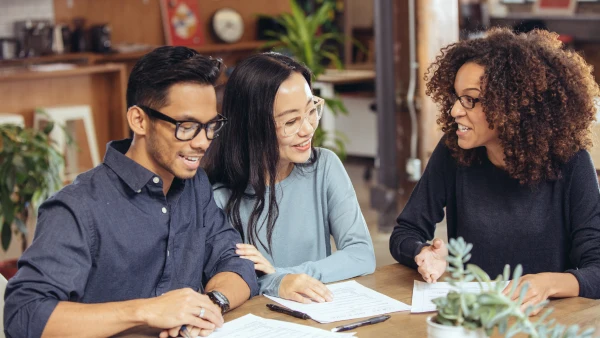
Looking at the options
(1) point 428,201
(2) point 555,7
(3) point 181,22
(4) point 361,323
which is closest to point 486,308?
(4) point 361,323

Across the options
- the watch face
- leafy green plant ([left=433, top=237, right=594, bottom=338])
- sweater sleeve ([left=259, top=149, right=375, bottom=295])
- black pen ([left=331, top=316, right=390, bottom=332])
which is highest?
the watch face

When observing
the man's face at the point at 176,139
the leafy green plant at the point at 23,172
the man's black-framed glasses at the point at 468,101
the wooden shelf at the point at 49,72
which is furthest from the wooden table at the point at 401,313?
the wooden shelf at the point at 49,72

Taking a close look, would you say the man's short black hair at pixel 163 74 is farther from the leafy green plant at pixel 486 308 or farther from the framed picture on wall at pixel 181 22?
the framed picture on wall at pixel 181 22

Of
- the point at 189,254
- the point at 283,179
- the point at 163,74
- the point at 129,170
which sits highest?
the point at 163,74

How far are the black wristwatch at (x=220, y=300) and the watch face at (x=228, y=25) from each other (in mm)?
6903

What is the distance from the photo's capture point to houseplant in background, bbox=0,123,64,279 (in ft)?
11.9

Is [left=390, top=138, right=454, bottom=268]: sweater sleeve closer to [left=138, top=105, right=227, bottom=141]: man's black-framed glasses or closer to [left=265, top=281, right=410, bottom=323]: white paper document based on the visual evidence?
[left=265, top=281, right=410, bottom=323]: white paper document

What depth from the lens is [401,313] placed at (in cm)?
183

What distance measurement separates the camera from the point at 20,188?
375 centimetres

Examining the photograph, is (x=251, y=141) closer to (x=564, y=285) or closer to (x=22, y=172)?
(x=564, y=285)

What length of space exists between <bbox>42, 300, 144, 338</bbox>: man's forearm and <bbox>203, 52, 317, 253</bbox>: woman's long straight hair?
69cm

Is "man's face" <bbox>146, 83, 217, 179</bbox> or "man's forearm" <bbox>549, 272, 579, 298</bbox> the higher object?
"man's face" <bbox>146, 83, 217, 179</bbox>

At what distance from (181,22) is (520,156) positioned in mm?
6517

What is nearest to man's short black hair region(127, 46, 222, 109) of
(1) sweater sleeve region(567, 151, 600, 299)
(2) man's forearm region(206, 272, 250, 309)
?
(2) man's forearm region(206, 272, 250, 309)
